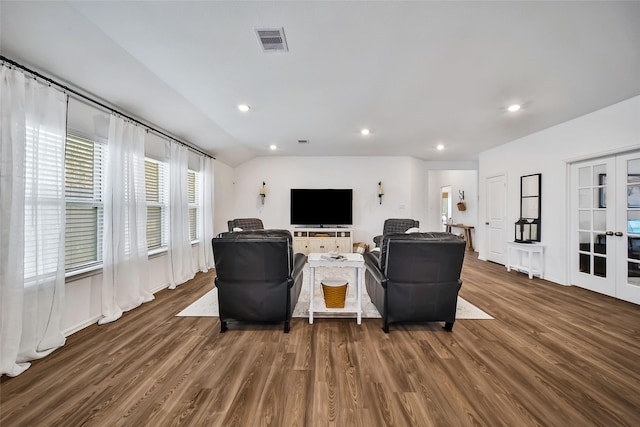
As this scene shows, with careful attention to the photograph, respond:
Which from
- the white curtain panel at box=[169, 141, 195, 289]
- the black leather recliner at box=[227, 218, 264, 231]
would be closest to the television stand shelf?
the black leather recliner at box=[227, 218, 264, 231]

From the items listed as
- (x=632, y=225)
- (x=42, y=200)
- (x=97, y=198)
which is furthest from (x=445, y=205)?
Result: (x=42, y=200)

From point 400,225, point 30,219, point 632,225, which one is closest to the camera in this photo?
point 30,219

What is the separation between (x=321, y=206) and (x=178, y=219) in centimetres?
321

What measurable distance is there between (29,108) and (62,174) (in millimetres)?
541

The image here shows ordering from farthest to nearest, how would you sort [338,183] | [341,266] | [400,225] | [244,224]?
1. [338,183]
2. [400,225]
3. [244,224]
4. [341,266]

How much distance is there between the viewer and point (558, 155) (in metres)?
3.96

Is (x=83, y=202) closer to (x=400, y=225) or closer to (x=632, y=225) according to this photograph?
(x=400, y=225)

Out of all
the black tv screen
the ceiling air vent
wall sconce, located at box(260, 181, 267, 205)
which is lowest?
the black tv screen

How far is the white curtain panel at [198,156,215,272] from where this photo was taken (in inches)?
190

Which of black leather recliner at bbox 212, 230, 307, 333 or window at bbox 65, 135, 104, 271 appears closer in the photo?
black leather recliner at bbox 212, 230, 307, 333

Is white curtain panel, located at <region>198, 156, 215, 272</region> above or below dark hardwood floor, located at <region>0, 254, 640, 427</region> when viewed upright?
above

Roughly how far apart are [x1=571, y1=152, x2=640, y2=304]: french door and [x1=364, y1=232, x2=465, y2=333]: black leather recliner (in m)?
2.82

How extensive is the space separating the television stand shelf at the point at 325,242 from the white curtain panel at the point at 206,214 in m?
1.89

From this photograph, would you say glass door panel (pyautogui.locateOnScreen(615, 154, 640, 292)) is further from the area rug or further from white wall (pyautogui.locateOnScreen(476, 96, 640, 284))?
the area rug
